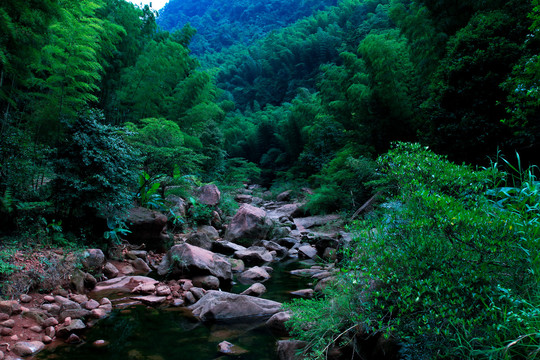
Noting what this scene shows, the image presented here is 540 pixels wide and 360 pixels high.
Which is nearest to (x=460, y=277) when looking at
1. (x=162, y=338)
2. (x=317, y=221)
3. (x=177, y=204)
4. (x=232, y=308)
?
(x=232, y=308)

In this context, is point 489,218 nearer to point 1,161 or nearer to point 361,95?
point 1,161

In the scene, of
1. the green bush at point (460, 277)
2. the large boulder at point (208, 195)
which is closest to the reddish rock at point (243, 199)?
the large boulder at point (208, 195)

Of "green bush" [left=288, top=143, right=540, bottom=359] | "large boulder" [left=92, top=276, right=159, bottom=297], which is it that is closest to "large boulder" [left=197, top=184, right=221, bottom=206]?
"large boulder" [left=92, top=276, right=159, bottom=297]

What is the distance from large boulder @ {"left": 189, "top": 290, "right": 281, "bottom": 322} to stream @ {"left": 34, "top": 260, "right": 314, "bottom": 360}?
167 millimetres

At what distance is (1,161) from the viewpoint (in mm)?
5664

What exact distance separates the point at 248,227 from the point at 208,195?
3.03 metres

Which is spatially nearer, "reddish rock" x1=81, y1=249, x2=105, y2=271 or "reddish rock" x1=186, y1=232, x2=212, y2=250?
"reddish rock" x1=81, y1=249, x2=105, y2=271

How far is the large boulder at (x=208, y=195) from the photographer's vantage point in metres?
12.1

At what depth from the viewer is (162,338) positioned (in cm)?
406

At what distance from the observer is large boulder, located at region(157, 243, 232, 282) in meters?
6.18

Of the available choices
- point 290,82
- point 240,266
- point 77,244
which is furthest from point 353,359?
point 290,82

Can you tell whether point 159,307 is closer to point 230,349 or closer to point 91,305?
point 91,305

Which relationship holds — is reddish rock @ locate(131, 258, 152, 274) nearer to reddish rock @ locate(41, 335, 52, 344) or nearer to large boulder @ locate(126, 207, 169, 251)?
large boulder @ locate(126, 207, 169, 251)

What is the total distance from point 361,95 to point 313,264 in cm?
679
